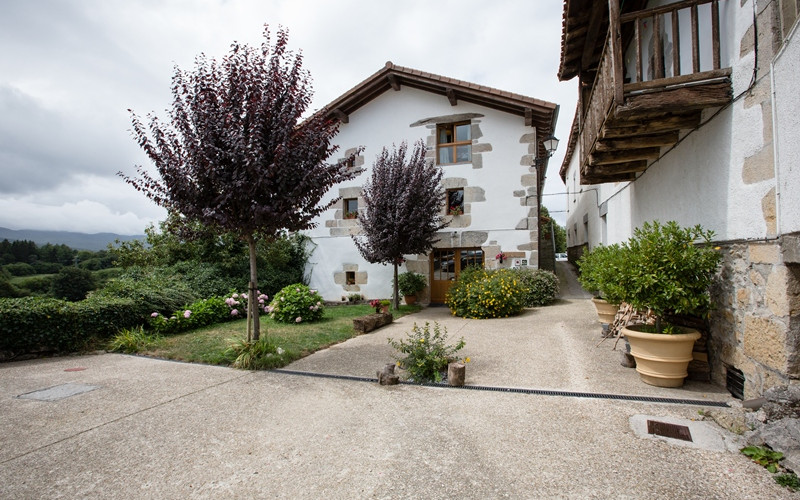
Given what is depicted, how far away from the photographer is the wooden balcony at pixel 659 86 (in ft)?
12.0

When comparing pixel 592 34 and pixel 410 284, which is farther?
pixel 410 284

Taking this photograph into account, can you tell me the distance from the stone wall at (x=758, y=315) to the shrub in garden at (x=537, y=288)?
19.4ft

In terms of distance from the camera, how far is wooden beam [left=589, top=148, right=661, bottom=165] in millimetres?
5277

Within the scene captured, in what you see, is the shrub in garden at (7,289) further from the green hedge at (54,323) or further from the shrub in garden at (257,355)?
the shrub in garden at (257,355)

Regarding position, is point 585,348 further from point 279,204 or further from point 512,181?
point 512,181

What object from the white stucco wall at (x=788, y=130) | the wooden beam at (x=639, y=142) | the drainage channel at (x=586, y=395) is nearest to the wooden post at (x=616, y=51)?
the wooden beam at (x=639, y=142)

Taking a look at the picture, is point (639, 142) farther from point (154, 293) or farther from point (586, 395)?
point (154, 293)

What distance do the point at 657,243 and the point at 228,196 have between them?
194 inches

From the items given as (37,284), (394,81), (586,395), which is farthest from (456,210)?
(37,284)

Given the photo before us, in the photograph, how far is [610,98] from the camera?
4137 mm

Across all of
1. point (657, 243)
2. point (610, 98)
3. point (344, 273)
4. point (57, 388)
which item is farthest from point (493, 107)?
point (57, 388)

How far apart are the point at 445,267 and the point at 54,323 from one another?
897cm

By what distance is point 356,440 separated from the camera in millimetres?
2936

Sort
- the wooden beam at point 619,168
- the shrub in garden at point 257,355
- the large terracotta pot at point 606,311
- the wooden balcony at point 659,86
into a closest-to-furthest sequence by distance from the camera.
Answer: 1. the wooden balcony at point 659,86
2. the shrub in garden at point 257,355
3. the wooden beam at point 619,168
4. the large terracotta pot at point 606,311
